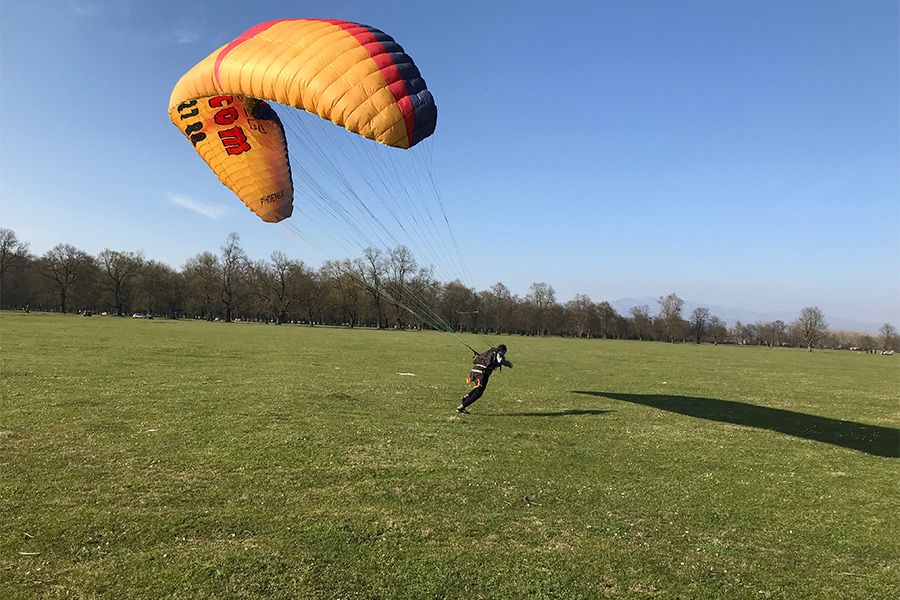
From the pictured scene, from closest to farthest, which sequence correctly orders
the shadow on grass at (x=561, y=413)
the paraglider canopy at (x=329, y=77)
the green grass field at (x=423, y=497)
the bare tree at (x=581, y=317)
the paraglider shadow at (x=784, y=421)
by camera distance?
the green grass field at (x=423, y=497), the paraglider canopy at (x=329, y=77), the paraglider shadow at (x=784, y=421), the shadow on grass at (x=561, y=413), the bare tree at (x=581, y=317)

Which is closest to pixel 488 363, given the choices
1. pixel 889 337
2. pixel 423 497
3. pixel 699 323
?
pixel 423 497

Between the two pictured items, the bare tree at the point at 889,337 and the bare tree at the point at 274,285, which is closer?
the bare tree at the point at 274,285

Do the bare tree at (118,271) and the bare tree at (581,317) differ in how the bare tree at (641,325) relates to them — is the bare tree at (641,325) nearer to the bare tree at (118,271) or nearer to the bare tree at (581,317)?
the bare tree at (581,317)

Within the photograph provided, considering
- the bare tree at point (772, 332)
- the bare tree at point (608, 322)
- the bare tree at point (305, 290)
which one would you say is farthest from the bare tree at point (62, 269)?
the bare tree at point (772, 332)

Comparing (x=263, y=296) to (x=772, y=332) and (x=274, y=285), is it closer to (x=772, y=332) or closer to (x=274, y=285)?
(x=274, y=285)

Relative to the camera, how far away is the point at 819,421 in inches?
550

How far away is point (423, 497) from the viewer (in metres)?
6.95

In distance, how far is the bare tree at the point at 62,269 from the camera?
76.8m

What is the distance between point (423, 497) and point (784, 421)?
11439 mm

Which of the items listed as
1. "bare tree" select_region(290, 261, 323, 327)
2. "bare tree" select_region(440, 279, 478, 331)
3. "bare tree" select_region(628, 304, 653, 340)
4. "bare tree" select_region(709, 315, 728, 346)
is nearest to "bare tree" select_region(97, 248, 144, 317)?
"bare tree" select_region(290, 261, 323, 327)

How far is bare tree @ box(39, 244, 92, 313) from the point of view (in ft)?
252

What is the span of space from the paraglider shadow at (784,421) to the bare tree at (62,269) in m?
85.3

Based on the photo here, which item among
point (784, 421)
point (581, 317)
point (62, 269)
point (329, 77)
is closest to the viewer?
point (329, 77)

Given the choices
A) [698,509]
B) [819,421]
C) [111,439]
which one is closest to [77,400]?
[111,439]
